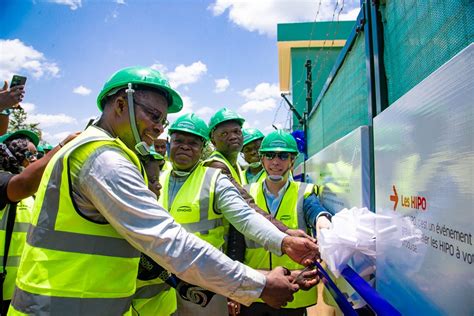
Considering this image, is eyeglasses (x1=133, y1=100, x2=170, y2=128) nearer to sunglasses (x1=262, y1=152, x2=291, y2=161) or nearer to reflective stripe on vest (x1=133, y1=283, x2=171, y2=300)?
reflective stripe on vest (x1=133, y1=283, x2=171, y2=300)

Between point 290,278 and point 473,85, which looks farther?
point 290,278

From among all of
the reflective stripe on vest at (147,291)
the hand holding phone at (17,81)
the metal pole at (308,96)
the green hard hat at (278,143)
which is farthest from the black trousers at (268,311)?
the metal pole at (308,96)

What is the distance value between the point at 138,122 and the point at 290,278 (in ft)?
3.58

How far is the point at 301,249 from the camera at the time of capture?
7.73ft

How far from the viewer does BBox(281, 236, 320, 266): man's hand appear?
7.68 ft

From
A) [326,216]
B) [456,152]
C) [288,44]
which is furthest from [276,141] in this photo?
[288,44]

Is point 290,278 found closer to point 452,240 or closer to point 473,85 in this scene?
point 452,240

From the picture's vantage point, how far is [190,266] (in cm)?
153

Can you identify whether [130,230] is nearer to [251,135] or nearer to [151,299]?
[151,299]

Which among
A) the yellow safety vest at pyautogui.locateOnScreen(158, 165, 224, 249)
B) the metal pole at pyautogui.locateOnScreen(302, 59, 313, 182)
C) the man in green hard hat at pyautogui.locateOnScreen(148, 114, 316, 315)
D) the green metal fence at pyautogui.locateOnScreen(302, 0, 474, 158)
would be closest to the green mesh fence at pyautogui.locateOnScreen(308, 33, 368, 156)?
the green metal fence at pyautogui.locateOnScreen(302, 0, 474, 158)

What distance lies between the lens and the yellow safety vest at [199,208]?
252 centimetres

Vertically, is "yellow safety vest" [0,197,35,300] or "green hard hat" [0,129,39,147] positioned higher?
"green hard hat" [0,129,39,147]

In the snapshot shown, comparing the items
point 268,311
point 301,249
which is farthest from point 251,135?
point 301,249

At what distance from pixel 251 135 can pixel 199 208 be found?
266 centimetres
